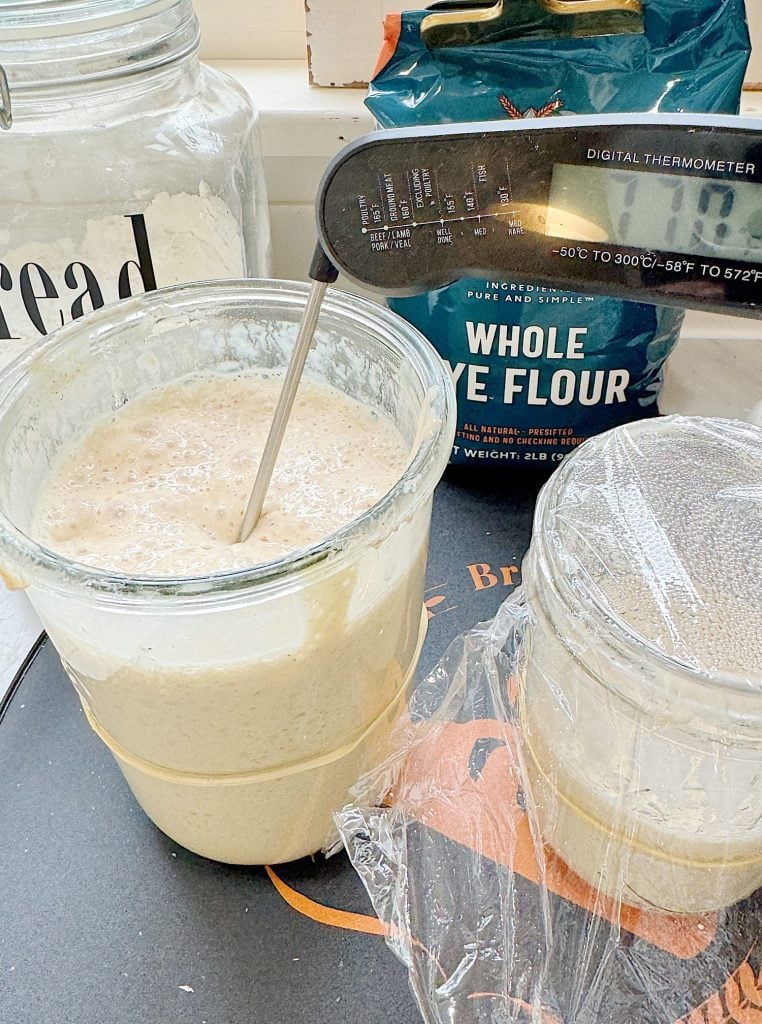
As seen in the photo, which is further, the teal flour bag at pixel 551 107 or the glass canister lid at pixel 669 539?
the teal flour bag at pixel 551 107

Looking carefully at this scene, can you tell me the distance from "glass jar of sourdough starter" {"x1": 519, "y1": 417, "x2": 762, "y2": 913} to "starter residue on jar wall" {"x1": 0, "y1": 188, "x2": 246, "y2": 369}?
0.94ft

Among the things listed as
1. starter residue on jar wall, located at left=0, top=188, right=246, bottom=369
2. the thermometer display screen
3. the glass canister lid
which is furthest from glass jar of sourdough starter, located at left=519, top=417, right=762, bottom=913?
starter residue on jar wall, located at left=0, top=188, right=246, bottom=369

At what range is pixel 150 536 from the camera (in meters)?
0.43

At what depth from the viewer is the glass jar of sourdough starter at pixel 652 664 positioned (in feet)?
1.16

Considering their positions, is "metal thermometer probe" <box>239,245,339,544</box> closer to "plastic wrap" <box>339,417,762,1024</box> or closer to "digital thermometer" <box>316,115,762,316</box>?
"digital thermometer" <box>316,115,762,316</box>

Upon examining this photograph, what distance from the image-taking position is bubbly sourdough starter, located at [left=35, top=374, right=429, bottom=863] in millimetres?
377

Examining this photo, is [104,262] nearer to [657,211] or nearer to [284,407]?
[284,407]

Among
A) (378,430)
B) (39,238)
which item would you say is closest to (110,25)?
(39,238)

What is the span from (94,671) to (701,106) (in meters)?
0.47

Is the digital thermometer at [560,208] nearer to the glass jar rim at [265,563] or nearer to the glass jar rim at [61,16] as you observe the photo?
the glass jar rim at [265,563]

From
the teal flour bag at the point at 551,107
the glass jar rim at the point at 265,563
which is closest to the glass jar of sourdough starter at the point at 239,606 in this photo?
the glass jar rim at the point at 265,563

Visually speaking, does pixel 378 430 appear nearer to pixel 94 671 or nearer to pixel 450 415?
pixel 450 415

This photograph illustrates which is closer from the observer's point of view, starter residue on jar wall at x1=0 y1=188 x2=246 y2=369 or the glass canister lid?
the glass canister lid

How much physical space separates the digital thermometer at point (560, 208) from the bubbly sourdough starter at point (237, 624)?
0.12 m
